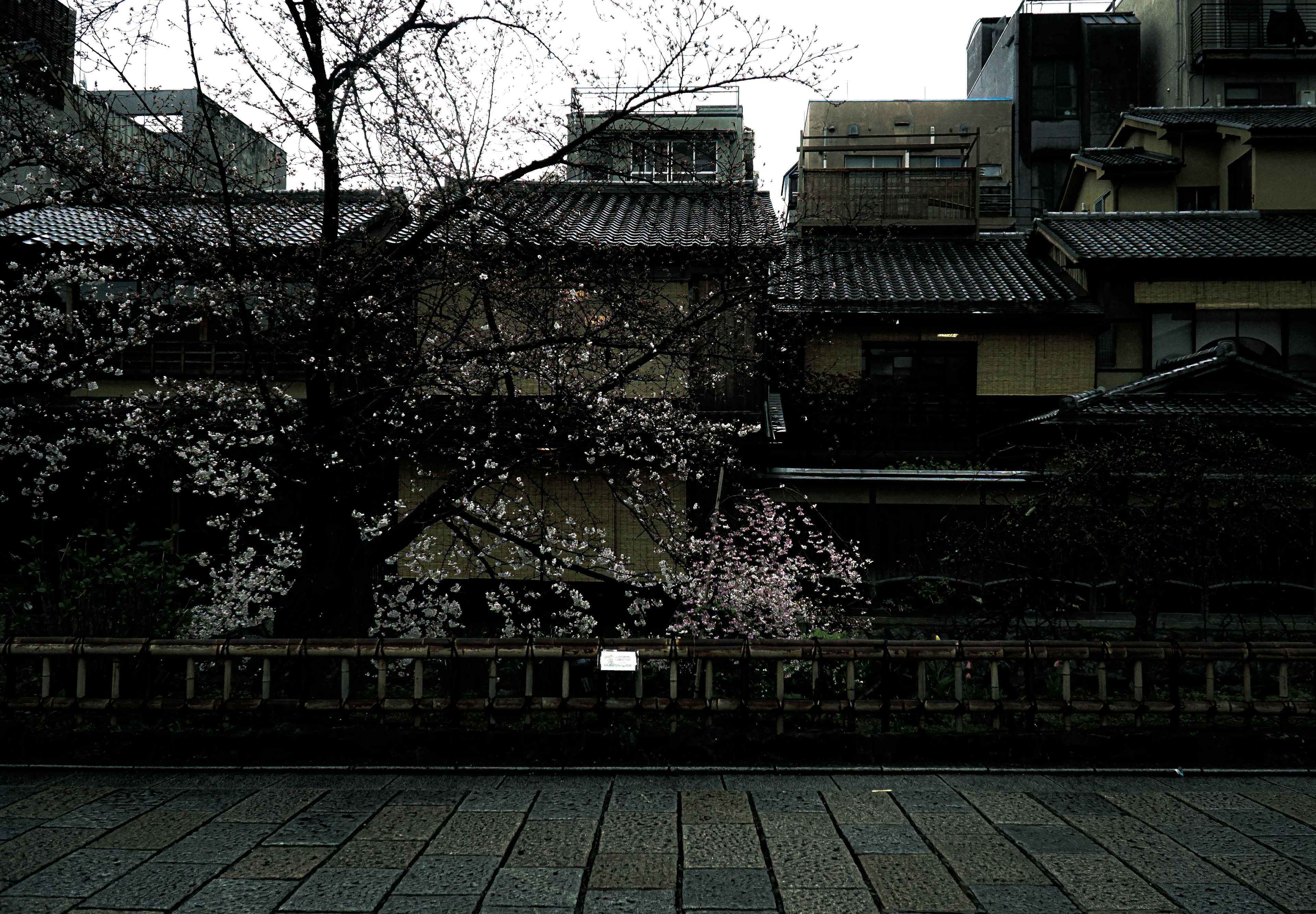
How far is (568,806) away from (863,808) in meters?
2.09

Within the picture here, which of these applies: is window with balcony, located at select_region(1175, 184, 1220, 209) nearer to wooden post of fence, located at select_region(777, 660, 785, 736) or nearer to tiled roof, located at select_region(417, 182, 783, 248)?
tiled roof, located at select_region(417, 182, 783, 248)

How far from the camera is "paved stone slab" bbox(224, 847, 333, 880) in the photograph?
178 inches

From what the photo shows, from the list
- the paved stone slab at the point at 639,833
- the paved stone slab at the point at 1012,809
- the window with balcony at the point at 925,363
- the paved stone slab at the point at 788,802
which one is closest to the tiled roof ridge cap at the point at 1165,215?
the window with balcony at the point at 925,363

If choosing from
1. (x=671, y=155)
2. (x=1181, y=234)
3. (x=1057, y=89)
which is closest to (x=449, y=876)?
(x=671, y=155)

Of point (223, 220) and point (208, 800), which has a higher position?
point (223, 220)

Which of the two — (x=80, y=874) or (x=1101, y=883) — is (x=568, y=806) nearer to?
(x=80, y=874)

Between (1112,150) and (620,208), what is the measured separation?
610 inches

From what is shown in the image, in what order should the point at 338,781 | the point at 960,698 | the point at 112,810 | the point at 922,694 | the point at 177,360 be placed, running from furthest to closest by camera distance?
the point at 177,360 → the point at 922,694 → the point at 960,698 → the point at 338,781 → the point at 112,810

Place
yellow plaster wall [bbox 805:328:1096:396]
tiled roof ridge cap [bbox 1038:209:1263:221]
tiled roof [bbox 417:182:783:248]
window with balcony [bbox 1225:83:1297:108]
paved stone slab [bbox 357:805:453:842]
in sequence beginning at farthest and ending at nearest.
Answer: window with balcony [bbox 1225:83:1297:108], tiled roof ridge cap [bbox 1038:209:1263:221], yellow plaster wall [bbox 805:328:1096:396], tiled roof [bbox 417:182:783:248], paved stone slab [bbox 357:805:453:842]

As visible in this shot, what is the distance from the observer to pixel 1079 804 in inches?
225

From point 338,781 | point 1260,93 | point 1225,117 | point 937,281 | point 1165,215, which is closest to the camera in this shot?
point 338,781

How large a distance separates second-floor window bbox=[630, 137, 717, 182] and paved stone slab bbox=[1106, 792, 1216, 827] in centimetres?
682

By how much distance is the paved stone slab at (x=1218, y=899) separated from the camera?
4.13m

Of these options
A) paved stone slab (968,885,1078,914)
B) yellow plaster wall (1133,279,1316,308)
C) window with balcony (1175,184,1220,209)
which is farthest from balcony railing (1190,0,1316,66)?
paved stone slab (968,885,1078,914)
